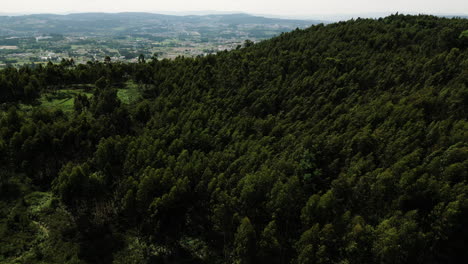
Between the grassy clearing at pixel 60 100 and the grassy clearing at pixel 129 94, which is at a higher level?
the grassy clearing at pixel 129 94

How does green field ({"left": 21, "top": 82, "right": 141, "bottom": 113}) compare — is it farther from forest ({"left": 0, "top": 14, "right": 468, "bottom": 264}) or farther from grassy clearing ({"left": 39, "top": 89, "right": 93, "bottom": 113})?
forest ({"left": 0, "top": 14, "right": 468, "bottom": 264})

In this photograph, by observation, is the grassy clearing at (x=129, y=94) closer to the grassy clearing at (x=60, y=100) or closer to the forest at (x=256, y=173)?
the forest at (x=256, y=173)

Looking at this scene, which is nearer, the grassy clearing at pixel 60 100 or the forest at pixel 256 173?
the forest at pixel 256 173

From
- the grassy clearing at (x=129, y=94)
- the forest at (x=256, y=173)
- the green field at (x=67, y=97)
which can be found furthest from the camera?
the grassy clearing at (x=129, y=94)

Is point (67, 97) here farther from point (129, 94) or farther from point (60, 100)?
point (129, 94)

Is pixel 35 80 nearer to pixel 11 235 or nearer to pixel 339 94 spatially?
pixel 11 235

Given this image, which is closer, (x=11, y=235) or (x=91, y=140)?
(x=11, y=235)

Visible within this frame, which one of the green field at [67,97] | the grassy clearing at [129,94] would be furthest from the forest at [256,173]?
the grassy clearing at [129,94]

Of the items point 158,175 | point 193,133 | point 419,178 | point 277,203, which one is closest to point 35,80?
point 193,133

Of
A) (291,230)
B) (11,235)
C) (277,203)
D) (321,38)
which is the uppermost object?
(321,38)
